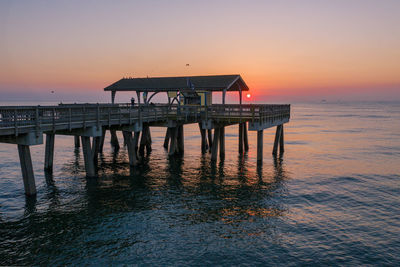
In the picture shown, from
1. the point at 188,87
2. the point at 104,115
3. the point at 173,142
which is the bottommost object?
the point at 173,142

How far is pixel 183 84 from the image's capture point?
106 ft

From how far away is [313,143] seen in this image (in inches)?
1777

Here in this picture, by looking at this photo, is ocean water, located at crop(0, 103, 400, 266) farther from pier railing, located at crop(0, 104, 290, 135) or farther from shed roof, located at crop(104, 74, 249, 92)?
shed roof, located at crop(104, 74, 249, 92)

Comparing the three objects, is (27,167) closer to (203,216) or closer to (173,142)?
(203,216)

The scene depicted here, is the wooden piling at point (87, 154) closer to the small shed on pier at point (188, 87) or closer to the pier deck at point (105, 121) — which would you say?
the pier deck at point (105, 121)

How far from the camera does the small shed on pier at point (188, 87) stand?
1219 inches

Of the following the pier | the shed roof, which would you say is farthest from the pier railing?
the shed roof

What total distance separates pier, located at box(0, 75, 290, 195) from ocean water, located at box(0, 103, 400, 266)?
2.30 m

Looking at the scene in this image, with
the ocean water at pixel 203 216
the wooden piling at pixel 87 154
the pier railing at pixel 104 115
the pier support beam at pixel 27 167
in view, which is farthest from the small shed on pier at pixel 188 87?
the pier support beam at pixel 27 167

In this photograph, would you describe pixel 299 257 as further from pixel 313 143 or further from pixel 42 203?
pixel 313 143

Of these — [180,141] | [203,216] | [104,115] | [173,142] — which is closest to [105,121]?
[104,115]

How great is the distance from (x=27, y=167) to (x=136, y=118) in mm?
9080

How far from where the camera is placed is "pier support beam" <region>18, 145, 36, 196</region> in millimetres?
16969

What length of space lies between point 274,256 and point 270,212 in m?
4.50
